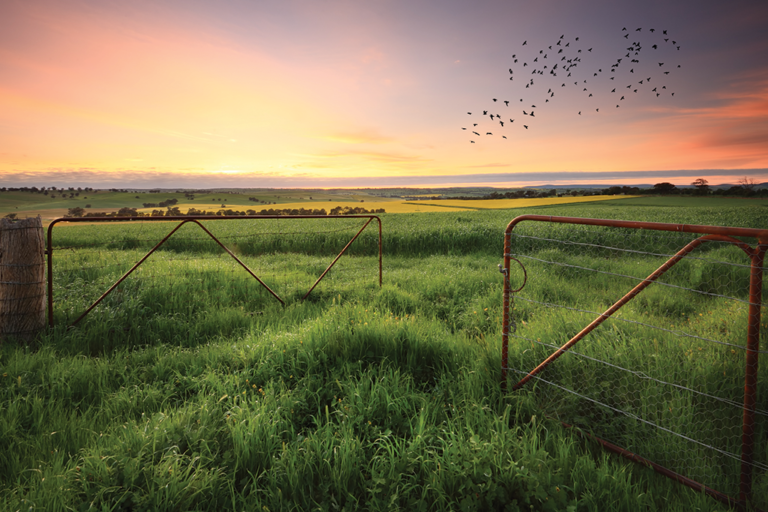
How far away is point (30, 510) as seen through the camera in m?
2.11

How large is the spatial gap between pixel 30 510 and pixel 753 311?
4776mm

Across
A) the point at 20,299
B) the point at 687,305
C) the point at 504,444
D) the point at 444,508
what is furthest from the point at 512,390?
the point at 20,299

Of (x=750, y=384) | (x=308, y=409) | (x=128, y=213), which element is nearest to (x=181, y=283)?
(x=308, y=409)

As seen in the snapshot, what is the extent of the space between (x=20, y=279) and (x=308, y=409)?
4.55m

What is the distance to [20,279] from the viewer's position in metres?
4.77

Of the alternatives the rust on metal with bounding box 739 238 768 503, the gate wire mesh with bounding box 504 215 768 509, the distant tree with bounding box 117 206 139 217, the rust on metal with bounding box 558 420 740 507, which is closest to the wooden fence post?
the distant tree with bounding box 117 206 139 217

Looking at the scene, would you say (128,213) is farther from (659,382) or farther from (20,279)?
(659,382)

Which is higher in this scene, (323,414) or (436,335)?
(436,335)

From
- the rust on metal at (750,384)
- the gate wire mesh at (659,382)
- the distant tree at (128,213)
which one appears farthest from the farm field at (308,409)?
the distant tree at (128,213)

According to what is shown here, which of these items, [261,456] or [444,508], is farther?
[261,456]

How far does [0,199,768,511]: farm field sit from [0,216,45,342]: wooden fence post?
26cm

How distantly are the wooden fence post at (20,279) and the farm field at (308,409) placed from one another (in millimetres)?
259

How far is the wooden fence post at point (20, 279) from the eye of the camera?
4.71 meters

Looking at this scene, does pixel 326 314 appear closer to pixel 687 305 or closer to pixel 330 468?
pixel 330 468
